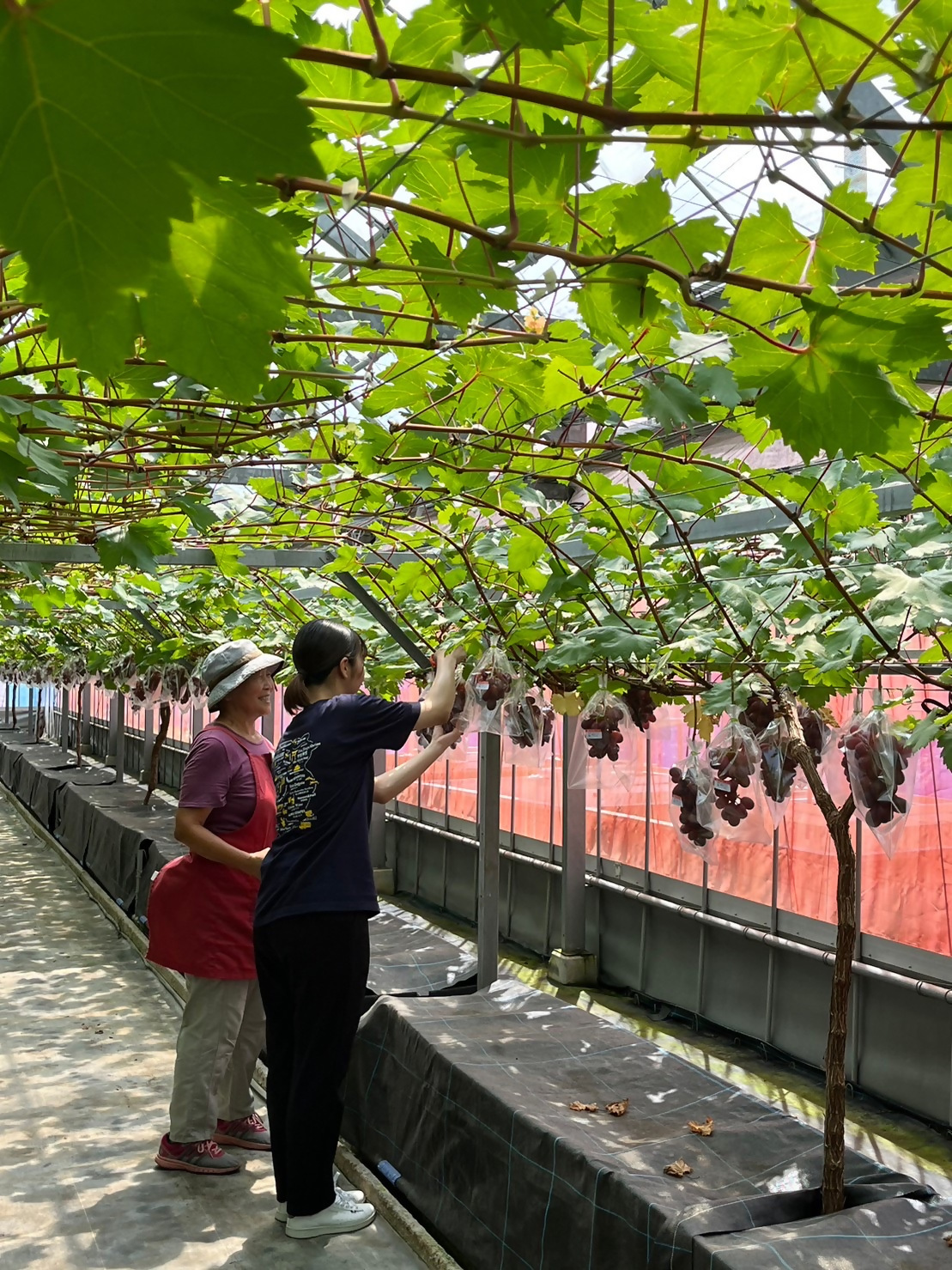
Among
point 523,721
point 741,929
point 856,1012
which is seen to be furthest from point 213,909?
point 741,929

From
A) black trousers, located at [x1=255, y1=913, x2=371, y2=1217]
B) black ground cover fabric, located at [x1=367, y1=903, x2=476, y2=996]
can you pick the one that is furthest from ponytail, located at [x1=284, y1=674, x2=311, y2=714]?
black ground cover fabric, located at [x1=367, y1=903, x2=476, y2=996]

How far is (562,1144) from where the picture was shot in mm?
2953

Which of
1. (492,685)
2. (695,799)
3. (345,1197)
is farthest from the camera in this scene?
(492,685)

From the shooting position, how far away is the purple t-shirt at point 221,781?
3809mm

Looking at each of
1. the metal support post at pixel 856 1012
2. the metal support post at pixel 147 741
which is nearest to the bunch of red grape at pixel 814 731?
the metal support post at pixel 856 1012

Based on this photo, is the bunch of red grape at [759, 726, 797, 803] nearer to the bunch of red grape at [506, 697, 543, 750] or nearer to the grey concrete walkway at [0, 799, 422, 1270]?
the bunch of red grape at [506, 697, 543, 750]

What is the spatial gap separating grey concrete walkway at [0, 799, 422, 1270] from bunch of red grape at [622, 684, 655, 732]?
1.93 m

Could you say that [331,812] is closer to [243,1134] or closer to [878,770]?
[878,770]

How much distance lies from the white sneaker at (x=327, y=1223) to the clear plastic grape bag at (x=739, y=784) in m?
1.70

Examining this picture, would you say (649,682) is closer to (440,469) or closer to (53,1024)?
(440,469)

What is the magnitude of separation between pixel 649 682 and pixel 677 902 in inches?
162

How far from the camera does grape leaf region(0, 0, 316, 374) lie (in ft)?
1.36

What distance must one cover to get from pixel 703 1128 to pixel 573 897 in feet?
17.0

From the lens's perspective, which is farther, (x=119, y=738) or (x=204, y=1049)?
(x=119, y=738)
